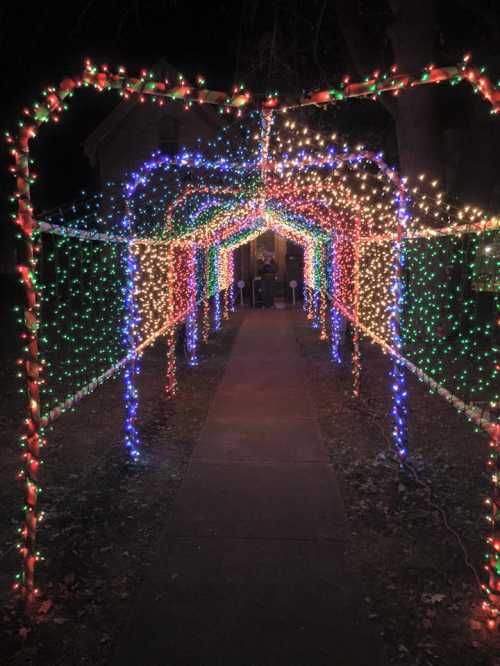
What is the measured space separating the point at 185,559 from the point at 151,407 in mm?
3877

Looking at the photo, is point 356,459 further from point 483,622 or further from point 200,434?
point 483,622

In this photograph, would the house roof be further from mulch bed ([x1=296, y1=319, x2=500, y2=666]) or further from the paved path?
the paved path

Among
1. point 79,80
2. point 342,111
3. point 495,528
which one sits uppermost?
point 342,111

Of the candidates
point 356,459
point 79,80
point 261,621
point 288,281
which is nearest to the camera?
point 261,621

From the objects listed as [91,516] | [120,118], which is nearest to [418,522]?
[91,516]

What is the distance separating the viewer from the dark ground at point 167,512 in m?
2.83

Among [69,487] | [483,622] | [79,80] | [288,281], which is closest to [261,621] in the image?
[483,622]

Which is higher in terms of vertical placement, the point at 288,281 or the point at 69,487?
the point at 288,281

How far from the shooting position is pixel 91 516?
4172 millimetres

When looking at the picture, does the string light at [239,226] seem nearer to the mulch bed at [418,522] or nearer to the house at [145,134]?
the mulch bed at [418,522]

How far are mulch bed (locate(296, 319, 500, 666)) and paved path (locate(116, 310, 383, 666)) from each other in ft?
0.49

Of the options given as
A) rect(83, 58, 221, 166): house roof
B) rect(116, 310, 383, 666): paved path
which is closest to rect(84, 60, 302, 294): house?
rect(83, 58, 221, 166): house roof

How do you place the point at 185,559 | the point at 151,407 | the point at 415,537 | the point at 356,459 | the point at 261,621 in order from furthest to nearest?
the point at 151,407 < the point at 356,459 < the point at 415,537 < the point at 185,559 < the point at 261,621

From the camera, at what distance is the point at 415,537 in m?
3.80
